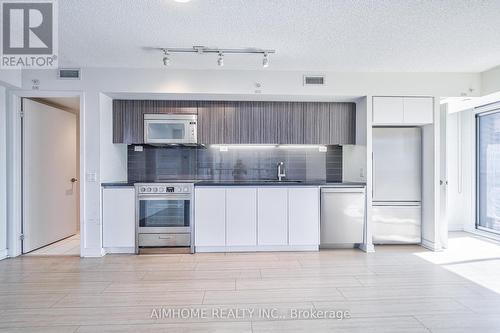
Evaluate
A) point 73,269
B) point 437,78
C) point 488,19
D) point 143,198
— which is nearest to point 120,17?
point 143,198

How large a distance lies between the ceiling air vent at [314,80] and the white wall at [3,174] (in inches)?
152

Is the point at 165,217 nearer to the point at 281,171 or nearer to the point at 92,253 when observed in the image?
the point at 92,253

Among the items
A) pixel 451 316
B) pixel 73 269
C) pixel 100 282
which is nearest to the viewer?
pixel 451 316

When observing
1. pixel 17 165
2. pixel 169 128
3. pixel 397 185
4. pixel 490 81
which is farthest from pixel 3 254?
pixel 490 81

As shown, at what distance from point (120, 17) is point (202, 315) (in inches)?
100

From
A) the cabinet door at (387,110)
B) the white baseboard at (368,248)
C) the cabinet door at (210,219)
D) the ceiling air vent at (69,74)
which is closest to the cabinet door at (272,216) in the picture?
the cabinet door at (210,219)

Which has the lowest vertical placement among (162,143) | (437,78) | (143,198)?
(143,198)

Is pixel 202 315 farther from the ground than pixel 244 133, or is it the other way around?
pixel 244 133

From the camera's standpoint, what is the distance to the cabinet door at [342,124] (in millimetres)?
4344

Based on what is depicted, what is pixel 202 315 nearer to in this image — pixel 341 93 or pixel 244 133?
pixel 244 133

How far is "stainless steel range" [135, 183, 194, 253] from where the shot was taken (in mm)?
→ 3928

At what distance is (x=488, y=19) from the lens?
8.55 ft

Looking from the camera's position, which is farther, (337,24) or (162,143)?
(162,143)

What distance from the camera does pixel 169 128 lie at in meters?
4.17
